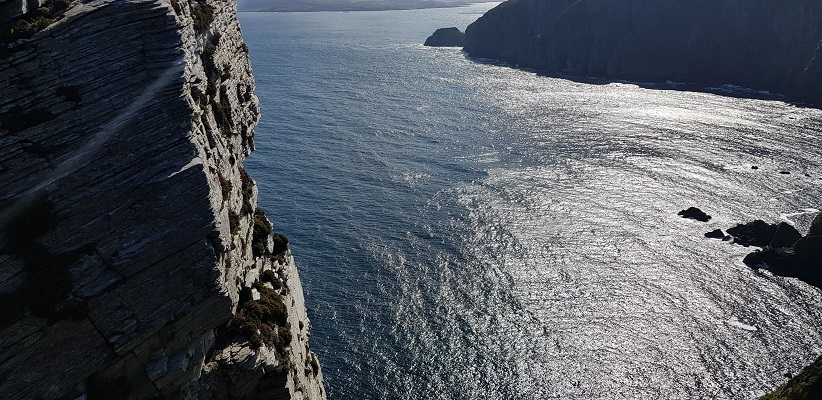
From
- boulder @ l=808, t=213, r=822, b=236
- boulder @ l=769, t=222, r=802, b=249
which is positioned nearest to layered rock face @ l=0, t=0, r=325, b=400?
boulder @ l=769, t=222, r=802, b=249

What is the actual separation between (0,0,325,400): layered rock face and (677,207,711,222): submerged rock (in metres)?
90.2

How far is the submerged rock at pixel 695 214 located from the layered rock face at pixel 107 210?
90240mm

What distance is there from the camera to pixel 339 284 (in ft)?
262

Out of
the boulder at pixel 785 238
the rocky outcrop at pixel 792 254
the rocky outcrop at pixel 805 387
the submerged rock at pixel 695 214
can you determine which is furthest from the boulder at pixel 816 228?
the rocky outcrop at pixel 805 387

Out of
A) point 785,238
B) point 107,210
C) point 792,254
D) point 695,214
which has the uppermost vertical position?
point 107,210

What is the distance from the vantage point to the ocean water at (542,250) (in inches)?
2537

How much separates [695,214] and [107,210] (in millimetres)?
96188

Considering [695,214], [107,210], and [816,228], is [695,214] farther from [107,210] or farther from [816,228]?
[107,210]

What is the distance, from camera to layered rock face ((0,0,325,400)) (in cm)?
2262

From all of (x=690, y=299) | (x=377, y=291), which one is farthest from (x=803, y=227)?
(x=377, y=291)

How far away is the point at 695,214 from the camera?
97.8m

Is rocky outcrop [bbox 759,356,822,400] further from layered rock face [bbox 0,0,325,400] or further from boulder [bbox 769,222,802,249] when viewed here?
layered rock face [bbox 0,0,325,400]

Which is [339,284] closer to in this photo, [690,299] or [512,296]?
[512,296]

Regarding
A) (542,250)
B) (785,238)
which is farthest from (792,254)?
(542,250)
